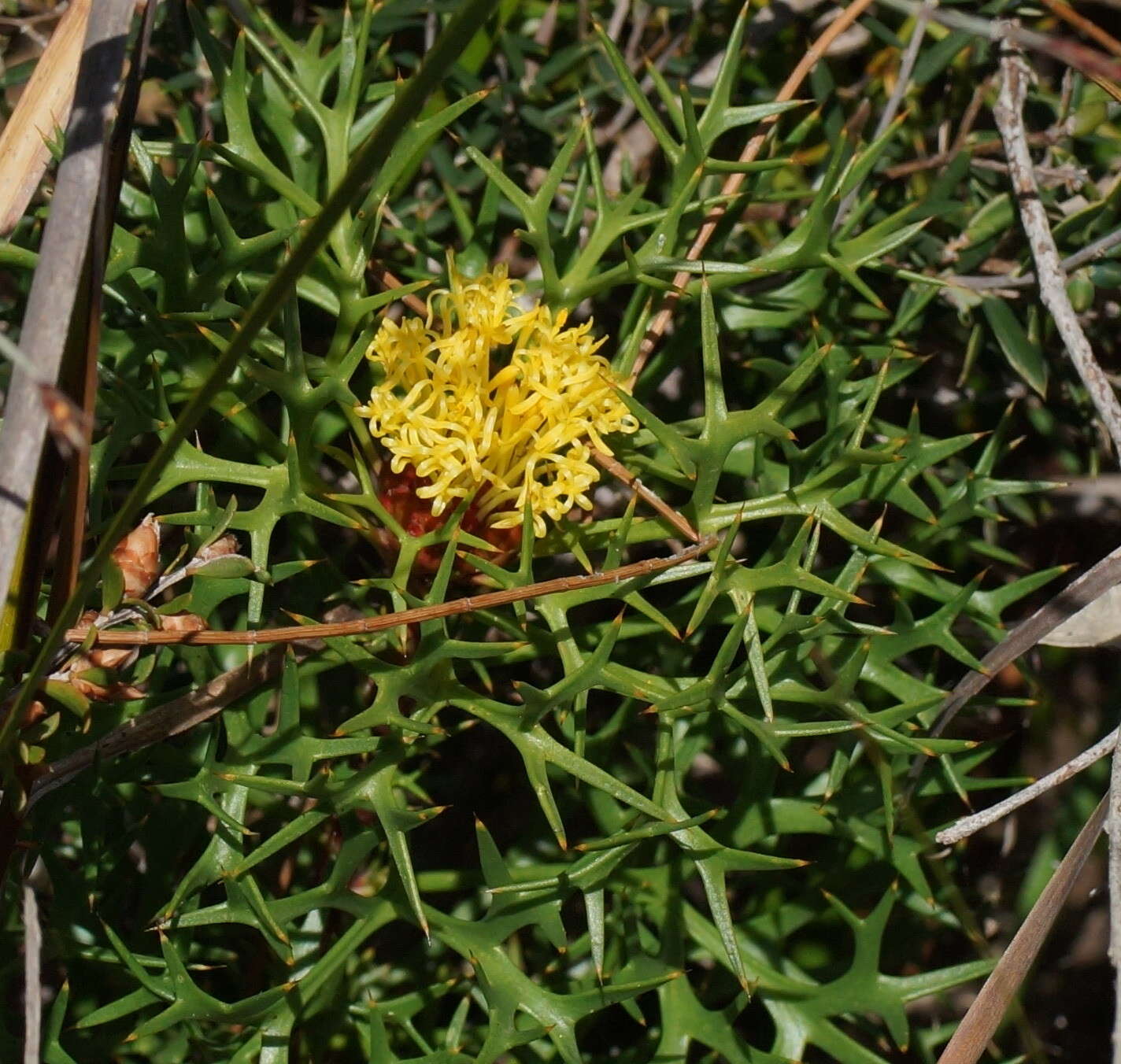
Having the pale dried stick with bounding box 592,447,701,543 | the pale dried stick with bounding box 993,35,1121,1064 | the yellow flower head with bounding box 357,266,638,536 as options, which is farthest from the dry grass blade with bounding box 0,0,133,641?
A: the pale dried stick with bounding box 993,35,1121,1064

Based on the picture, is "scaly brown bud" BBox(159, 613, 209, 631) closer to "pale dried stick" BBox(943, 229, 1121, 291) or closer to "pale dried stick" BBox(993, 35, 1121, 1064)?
"pale dried stick" BBox(993, 35, 1121, 1064)

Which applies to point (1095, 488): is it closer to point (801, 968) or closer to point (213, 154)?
point (801, 968)

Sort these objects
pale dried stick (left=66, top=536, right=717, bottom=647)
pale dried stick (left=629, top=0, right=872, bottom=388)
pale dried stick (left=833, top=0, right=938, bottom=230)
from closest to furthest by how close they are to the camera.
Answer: pale dried stick (left=66, top=536, right=717, bottom=647) < pale dried stick (left=629, top=0, right=872, bottom=388) < pale dried stick (left=833, top=0, right=938, bottom=230)

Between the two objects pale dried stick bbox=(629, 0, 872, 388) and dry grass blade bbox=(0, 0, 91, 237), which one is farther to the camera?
pale dried stick bbox=(629, 0, 872, 388)

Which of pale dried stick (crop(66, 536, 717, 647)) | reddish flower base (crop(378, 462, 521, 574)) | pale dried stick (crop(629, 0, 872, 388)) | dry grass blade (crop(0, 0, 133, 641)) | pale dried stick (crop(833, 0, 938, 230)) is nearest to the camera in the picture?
dry grass blade (crop(0, 0, 133, 641))

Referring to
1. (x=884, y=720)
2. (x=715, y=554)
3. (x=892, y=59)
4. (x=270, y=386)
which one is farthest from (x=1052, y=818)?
(x=270, y=386)

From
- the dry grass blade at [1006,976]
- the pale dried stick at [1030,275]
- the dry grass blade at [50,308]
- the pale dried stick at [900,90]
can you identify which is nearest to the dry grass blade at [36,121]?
the dry grass blade at [50,308]

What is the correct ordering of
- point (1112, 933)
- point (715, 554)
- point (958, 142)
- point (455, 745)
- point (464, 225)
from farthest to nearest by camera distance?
point (958, 142) → point (455, 745) → point (464, 225) → point (715, 554) → point (1112, 933)
